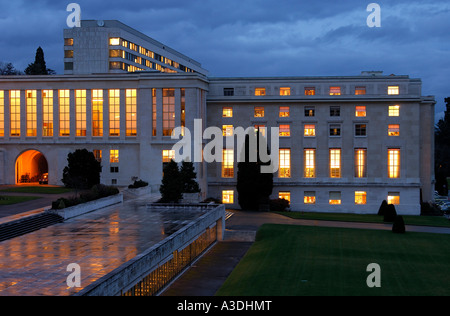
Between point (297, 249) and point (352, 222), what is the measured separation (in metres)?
20.6

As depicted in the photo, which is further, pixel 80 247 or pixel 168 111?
pixel 168 111

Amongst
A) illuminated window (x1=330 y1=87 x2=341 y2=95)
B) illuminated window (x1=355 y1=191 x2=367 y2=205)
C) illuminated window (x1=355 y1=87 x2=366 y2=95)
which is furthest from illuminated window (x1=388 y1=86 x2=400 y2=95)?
illuminated window (x1=355 y1=191 x2=367 y2=205)

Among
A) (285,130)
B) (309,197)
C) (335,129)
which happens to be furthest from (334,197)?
(285,130)

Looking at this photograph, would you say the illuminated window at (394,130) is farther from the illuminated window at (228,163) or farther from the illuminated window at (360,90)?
the illuminated window at (228,163)

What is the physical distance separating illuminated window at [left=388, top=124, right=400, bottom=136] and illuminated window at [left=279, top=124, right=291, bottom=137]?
47.4ft

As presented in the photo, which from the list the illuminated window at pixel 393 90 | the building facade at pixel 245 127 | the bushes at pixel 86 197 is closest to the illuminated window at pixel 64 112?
the building facade at pixel 245 127

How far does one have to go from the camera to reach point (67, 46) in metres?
107

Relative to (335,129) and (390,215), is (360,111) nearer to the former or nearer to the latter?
(335,129)

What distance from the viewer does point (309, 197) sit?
2923 inches

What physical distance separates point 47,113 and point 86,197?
29.1m

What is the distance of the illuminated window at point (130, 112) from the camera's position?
73250 millimetres

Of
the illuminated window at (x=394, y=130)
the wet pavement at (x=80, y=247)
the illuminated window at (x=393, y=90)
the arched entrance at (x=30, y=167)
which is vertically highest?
the illuminated window at (x=393, y=90)

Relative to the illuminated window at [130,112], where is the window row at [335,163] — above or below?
below

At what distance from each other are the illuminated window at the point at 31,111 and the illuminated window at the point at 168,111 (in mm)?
19041
